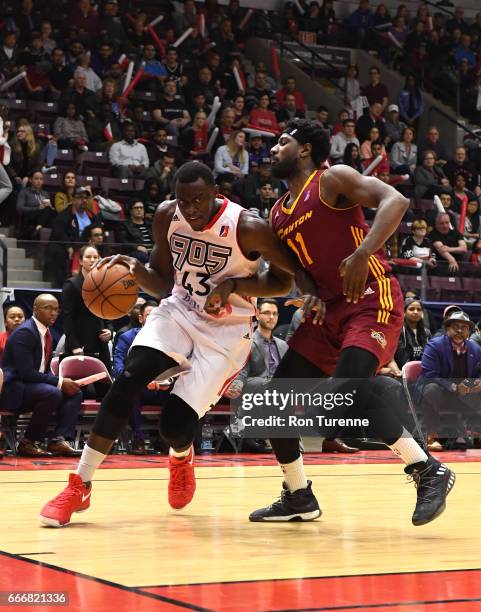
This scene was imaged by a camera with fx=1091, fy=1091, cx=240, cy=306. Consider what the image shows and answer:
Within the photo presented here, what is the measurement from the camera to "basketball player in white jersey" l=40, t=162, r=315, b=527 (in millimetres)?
5273

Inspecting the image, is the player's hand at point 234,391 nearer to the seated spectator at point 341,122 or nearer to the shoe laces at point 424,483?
the shoe laces at point 424,483

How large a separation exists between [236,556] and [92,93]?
1244 centimetres

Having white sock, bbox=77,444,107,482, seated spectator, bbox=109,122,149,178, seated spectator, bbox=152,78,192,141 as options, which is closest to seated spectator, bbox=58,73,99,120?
seated spectator, bbox=109,122,149,178

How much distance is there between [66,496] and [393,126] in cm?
1538

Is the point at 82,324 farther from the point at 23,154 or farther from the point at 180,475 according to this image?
the point at 180,475

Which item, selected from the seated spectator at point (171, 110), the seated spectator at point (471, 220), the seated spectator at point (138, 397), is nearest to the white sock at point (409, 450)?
the seated spectator at point (138, 397)

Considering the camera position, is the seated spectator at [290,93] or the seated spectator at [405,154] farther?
the seated spectator at [290,93]

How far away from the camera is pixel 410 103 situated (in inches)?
820

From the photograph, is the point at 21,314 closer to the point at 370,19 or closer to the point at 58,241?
the point at 58,241

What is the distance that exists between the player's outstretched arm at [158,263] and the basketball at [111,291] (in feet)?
0.38

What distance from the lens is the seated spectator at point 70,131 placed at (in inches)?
597

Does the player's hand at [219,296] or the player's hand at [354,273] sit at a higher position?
the player's hand at [219,296]

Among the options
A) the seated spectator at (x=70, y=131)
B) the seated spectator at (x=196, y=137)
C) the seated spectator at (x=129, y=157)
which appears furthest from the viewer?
the seated spectator at (x=196, y=137)

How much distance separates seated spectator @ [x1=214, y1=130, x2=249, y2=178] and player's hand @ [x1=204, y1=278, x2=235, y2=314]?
10623 mm
